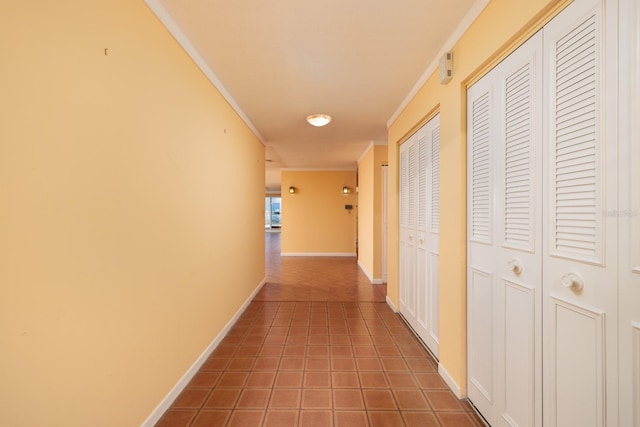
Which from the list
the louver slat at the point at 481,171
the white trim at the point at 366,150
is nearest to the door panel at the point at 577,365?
the louver slat at the point at 481,171

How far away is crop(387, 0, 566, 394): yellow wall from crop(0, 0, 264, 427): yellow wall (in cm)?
194

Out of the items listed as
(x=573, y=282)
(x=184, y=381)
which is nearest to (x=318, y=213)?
(x=184, y=381)

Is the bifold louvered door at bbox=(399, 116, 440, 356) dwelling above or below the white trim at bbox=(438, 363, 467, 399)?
above

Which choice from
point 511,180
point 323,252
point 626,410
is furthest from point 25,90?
point 323,252

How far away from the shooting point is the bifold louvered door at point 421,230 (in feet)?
8.38

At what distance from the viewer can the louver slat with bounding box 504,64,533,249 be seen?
1.40 m

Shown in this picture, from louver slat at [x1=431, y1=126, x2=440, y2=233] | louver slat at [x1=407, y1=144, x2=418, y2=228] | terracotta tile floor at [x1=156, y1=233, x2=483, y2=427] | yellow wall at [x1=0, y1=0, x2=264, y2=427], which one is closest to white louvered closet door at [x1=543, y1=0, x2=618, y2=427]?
terracotta tile floor at [x1=156, y1=233, x2=483, y2=427]

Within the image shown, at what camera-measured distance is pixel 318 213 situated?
818cm

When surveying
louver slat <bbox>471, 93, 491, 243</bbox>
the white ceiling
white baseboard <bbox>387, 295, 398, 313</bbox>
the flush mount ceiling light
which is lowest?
white baseboard <bbox>387, 295, 398, 313</bbox>

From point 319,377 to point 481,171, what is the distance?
6.21ft

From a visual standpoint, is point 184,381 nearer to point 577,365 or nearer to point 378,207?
point 577,365

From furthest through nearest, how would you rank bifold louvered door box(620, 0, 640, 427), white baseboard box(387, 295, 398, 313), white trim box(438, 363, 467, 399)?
1. white baseboard box(387, 295, 398, 313)
2. white trim box(438, 363, 467, 399)
3. bifold louvered door box(620, 0, 640, 427)

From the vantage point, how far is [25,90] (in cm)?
96

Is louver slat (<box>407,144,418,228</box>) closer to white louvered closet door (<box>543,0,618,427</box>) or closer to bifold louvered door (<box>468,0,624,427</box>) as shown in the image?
bifold louvered door (<box>468,0,624,427</box>)
